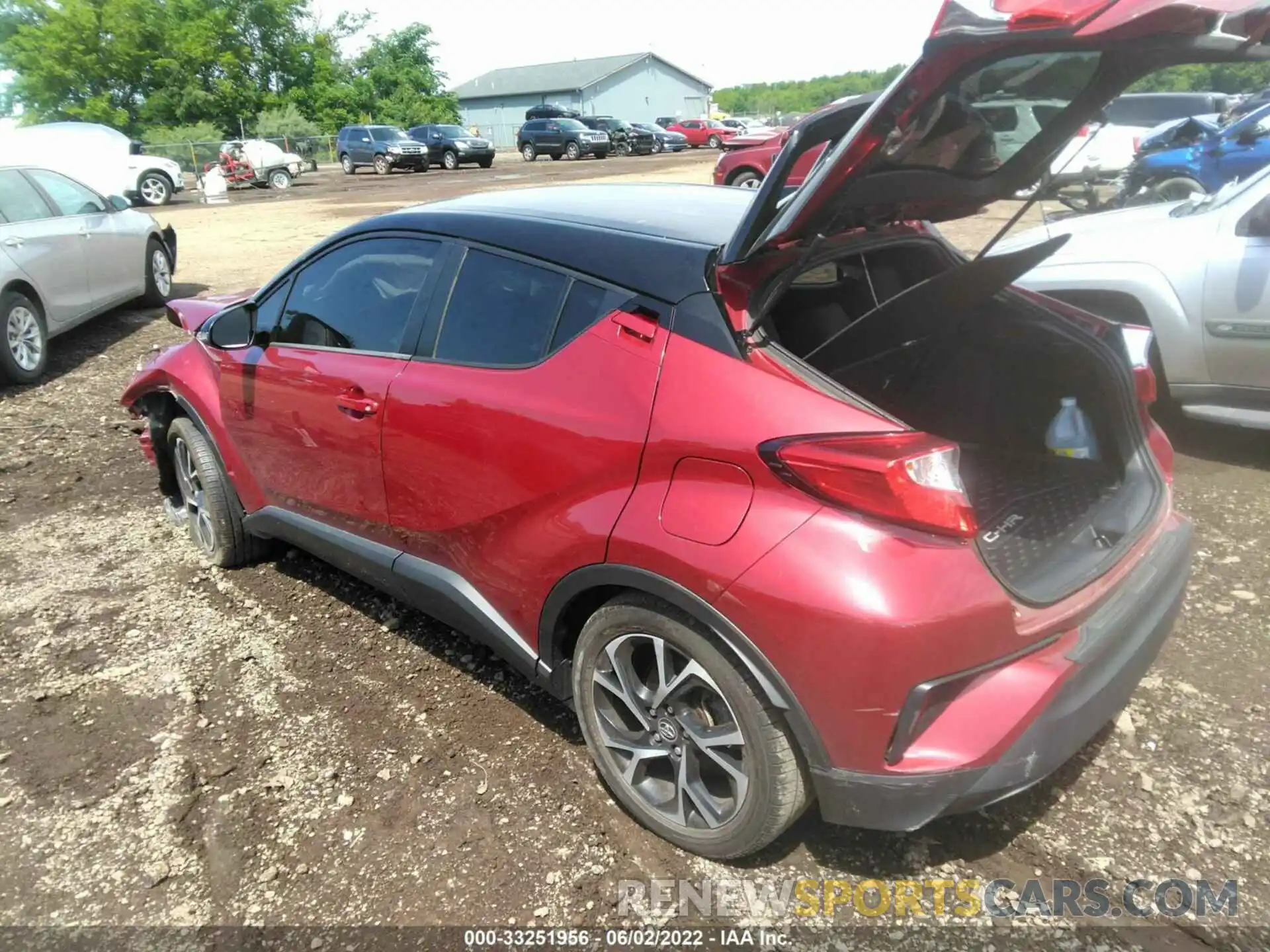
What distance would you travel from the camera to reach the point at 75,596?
4090mm

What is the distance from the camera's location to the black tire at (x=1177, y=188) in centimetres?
1222

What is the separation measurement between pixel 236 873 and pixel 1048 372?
2873 mm

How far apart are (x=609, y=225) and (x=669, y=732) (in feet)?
4.65

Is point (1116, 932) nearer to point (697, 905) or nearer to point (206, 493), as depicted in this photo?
point (697, 905)

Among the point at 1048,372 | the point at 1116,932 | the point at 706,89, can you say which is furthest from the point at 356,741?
the point at 706,89

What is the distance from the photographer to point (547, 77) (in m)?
79.4

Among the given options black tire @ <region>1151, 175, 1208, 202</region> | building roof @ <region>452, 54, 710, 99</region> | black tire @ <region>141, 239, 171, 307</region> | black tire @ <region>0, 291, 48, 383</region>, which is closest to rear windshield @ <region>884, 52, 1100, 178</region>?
black tire @ <region>0, 291, 48, 383</region>

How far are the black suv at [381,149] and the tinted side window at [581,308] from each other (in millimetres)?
33803

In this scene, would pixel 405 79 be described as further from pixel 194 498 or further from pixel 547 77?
pixel 194 498

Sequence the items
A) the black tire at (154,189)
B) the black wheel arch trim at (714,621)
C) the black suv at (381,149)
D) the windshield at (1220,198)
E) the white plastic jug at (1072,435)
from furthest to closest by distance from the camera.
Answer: the black suv at (381,149) < the black tire at (154,189) < the windshield at (1220,198) < the white plastic jug at (1072,435) < the black wheel arch trim at (714,621)

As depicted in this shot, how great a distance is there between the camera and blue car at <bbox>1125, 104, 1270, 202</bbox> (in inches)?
456

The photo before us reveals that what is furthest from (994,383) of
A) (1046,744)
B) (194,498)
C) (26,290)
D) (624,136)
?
(624,136)

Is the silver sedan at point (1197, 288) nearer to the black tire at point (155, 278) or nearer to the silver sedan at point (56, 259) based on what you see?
the silver sedan at point (56, 259)

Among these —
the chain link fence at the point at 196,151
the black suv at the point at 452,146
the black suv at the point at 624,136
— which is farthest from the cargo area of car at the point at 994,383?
the black suv at the point at 624,136
